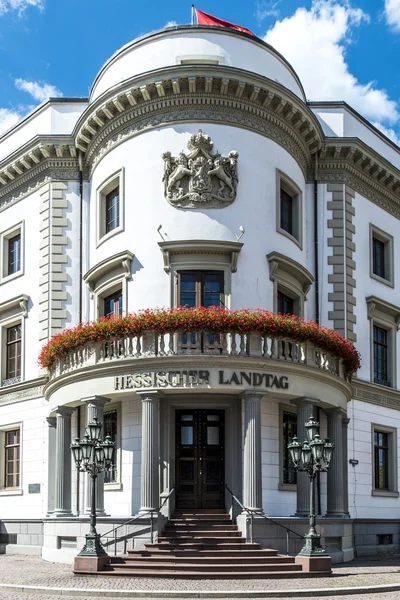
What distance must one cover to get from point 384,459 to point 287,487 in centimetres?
689

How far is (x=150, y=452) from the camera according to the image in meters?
23.0

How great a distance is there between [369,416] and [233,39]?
13.7m

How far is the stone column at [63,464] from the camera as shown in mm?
26094

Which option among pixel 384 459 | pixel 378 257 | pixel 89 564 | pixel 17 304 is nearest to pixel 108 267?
pixel 17 304

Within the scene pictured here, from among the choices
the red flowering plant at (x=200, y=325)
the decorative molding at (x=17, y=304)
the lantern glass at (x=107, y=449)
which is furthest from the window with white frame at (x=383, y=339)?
the lantern glass at (x=107, y=449)

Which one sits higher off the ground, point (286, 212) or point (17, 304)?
point (286, 212)

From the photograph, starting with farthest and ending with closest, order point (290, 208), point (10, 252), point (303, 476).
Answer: point (10, 252)
point (290, 208)
point (303, 476)

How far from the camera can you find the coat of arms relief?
25.9 metres

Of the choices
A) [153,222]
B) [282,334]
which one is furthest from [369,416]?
[153,222]

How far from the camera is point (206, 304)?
25.7m

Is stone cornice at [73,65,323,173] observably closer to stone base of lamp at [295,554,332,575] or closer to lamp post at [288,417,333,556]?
lamp post at [288,417,333,556]

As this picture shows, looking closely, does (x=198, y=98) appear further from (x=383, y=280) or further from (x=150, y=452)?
(x=150, y=452)

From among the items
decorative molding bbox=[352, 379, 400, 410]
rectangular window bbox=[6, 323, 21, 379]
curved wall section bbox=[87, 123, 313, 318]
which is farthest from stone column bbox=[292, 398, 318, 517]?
rectangular window bbox=[6, 323, 21, 379]

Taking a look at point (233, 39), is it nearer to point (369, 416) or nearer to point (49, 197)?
point (49, 197)
